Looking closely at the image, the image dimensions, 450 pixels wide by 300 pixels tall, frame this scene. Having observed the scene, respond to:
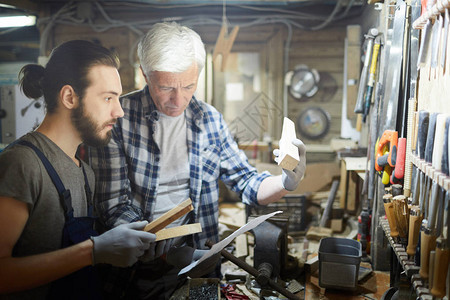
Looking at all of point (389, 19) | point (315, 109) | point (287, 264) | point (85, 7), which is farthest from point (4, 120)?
point (315, 109)

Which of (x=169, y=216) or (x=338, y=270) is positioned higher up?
(x=169, y=216)

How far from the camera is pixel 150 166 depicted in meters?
2.04

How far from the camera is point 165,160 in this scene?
81.7 inches

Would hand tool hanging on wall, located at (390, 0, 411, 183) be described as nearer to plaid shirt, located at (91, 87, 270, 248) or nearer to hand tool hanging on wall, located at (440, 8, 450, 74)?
hand tool hanging on wall, located at (440, 8, 450, 74)

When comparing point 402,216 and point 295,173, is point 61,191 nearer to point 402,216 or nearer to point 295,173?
point 295,173

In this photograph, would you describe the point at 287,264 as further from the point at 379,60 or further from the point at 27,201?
the point at 27,201

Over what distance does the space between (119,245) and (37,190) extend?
396 millimetres

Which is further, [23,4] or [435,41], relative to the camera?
[23,4]

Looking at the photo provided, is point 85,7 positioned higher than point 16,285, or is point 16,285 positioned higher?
point 85,7

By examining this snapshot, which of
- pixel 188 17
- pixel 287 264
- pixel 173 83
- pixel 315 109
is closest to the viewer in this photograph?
pixel 173 83

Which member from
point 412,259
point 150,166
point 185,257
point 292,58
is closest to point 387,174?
point 412,259

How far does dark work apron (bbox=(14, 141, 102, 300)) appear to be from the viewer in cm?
169

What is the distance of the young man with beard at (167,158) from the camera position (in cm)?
199

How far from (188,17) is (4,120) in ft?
9.33
